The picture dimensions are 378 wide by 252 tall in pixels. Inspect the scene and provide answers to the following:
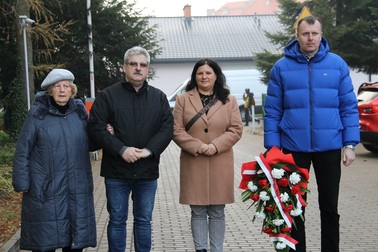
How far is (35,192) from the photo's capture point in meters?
4.80

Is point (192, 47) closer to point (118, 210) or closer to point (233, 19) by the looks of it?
point (233, 19)

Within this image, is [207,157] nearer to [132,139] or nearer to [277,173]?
[132,139]

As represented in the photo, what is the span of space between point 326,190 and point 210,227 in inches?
45.7

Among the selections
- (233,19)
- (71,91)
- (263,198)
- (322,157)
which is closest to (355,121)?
(322,157)

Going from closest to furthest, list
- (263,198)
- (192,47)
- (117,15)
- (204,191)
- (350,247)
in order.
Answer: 1. (263,198)
2. (204,191)
3. (350,247)
4. (117,15)
5. (192,47)

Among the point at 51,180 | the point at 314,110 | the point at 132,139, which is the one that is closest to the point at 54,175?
the point at 51,180

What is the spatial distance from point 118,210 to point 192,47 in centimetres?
4863

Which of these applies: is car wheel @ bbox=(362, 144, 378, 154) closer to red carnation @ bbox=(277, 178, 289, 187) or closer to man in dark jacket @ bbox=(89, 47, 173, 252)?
man in dark jacket @ bbox=(89, 47, 173, 252)

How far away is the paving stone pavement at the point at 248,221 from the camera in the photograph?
6.43m

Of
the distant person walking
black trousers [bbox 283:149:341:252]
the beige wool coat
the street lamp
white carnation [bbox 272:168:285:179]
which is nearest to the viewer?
white carnation [bbox 272:168:285:179]

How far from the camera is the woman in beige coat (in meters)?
5.41

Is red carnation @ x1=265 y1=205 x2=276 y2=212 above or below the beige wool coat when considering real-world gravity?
below

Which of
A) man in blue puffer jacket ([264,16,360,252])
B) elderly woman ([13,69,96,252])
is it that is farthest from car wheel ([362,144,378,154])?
elderly woman ([13,69,96,252])

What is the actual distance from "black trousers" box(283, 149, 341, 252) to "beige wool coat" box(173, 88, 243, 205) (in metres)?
0.67
